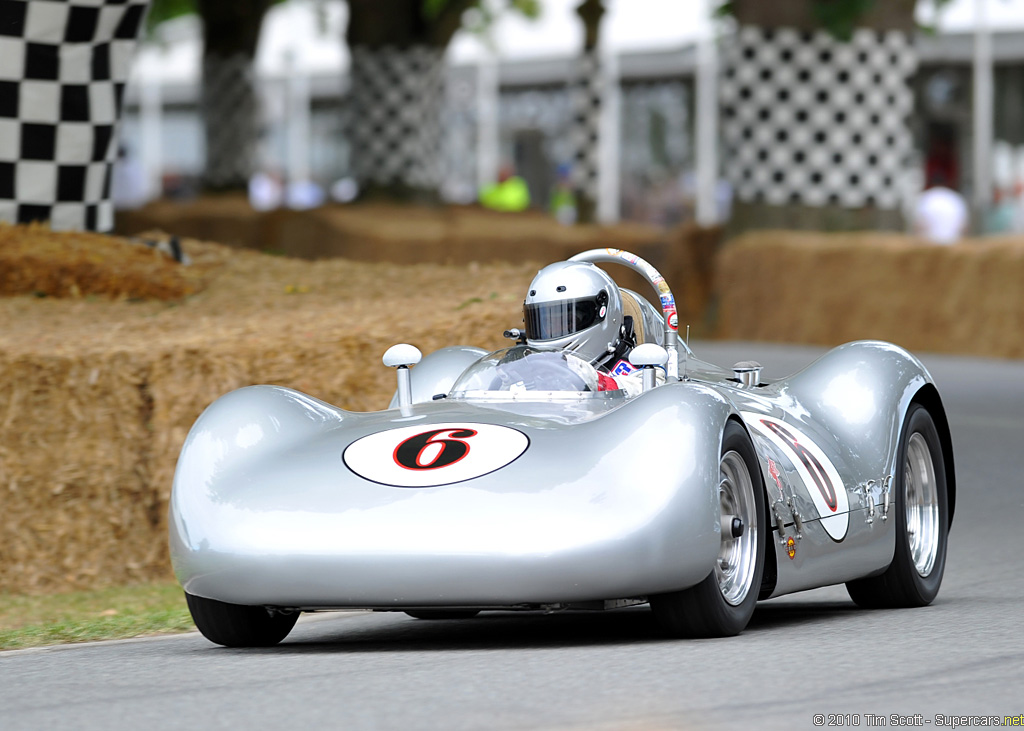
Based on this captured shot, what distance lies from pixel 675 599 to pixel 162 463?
256 cm

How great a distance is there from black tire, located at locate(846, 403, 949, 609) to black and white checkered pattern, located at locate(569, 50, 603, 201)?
60.4 ft

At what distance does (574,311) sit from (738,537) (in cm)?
112

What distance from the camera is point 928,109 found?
35.4 m

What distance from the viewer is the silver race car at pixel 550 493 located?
448 cm

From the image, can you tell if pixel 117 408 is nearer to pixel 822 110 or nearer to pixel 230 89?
pixel 822 110

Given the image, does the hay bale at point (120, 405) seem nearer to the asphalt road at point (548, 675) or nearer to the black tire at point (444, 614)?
the asphalt road at point (548, 675)

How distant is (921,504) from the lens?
620 cm

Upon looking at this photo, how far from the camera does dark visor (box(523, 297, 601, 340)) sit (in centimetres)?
567

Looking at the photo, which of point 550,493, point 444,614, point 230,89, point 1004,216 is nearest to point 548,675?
point 550,493

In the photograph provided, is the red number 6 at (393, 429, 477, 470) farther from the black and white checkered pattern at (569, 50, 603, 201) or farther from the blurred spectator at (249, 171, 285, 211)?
the blurred spectator at (249, 171, 285, 211)

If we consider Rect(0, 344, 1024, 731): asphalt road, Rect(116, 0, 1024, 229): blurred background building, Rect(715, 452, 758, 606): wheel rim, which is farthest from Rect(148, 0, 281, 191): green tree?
Rect(715, 452, 758, 606): wheel rim

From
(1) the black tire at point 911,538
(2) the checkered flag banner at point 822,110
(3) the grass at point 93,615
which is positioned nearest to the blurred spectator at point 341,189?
(2) the checkered flag banner at point 822,110

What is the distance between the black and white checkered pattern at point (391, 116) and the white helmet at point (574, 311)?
1680 cm

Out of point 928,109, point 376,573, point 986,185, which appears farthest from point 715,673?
point 928,109
